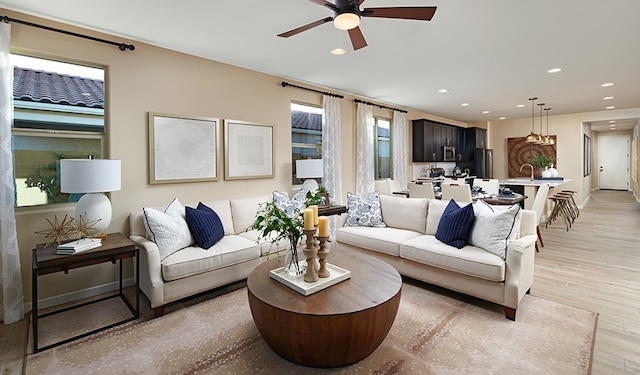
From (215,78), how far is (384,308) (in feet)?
11.2

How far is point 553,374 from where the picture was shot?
1923 mm

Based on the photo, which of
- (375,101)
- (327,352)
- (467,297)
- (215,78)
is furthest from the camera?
(375,101)

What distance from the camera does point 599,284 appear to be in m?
3.31

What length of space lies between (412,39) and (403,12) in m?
1.26

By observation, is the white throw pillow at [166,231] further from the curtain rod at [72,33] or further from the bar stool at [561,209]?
the bar stool at [561,209]

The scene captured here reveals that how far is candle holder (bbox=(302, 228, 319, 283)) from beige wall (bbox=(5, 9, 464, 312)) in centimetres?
222

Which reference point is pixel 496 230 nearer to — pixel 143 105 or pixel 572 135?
pixel 143 105

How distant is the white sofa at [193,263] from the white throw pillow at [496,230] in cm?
209

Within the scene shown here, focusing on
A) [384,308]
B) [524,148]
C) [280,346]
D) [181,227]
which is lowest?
[280,346]

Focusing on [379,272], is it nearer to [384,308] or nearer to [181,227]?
[384,308]

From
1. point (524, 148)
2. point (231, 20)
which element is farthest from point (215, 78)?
point (524, 148)

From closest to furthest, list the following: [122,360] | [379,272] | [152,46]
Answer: [122,360] → [379,272] → [152,46]

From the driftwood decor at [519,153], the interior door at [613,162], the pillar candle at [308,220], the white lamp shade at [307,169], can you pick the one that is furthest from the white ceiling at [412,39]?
the interior door at [613,162]

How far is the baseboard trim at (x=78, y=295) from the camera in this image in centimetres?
284
